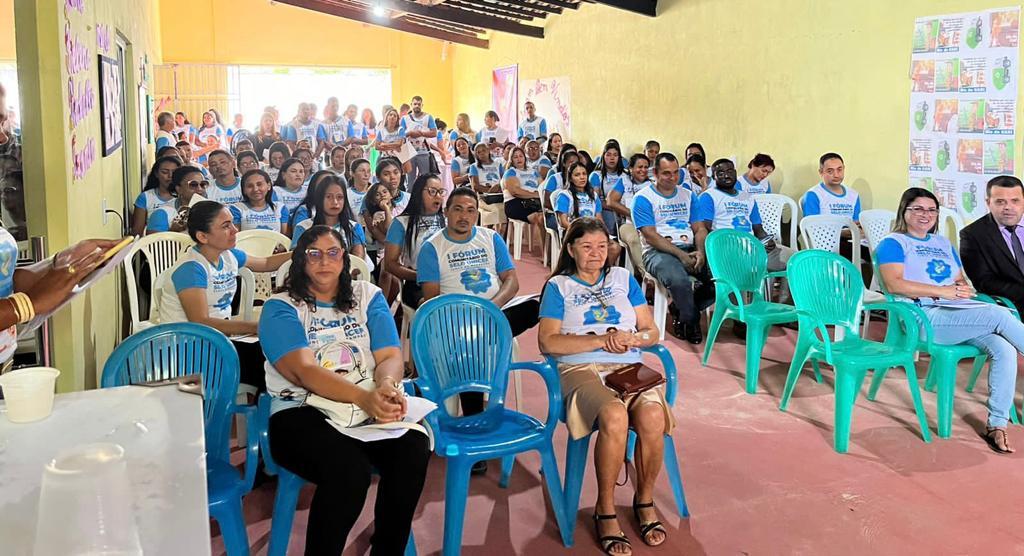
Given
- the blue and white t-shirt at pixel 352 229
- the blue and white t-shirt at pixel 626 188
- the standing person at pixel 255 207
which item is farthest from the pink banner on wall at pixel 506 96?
the blue and white t-shirt at pixel 352 229

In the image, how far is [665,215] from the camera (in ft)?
18.0

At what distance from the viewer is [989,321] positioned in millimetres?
3625

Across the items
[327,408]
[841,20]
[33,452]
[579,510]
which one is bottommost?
[579,510]

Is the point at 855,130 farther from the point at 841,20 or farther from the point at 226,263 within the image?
the point at 226,263

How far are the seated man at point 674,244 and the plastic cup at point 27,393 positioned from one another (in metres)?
3.93

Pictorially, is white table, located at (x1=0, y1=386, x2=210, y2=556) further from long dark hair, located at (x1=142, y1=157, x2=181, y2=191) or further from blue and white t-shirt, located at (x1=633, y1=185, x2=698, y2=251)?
blue and white t-shirt, located at (x1=633, y1=185, x2=698, y2=251)

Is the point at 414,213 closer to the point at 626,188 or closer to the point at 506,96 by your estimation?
the point at 626,188

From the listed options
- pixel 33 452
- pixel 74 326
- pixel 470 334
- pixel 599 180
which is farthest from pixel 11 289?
pixel 599 180

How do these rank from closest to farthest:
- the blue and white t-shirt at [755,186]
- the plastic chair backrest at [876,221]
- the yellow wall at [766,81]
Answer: the plastic chair backrest at [876,221] < the yellow wall at [766,81] < the blue and white t-shirt at [755,186]

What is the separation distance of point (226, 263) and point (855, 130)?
4970mm

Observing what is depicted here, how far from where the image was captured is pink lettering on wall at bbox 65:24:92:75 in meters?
2.90

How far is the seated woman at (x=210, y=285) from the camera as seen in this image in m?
3.06

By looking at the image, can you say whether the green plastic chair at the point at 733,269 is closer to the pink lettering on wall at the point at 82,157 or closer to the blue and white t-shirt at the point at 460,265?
the blue and white t-shirt at the point at 460,265

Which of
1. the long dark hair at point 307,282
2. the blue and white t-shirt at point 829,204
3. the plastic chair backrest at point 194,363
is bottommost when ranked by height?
the plastic chair backrest at point 194,363
